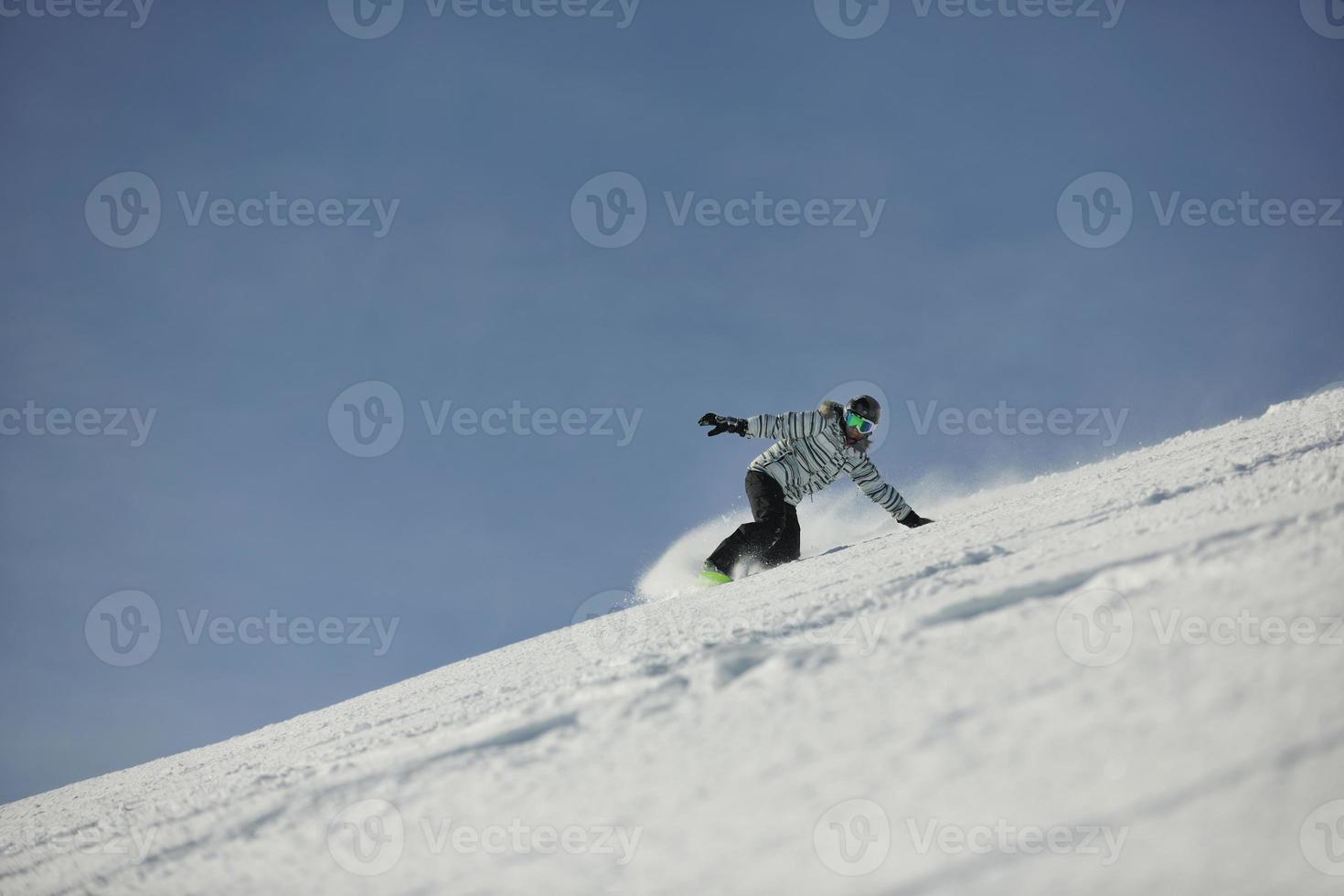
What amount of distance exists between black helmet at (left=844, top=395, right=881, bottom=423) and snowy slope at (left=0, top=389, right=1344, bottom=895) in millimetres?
4040

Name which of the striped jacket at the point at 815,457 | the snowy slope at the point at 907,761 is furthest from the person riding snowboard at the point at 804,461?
the snowy slope at the point at 907,761

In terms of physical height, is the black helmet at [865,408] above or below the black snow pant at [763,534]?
above

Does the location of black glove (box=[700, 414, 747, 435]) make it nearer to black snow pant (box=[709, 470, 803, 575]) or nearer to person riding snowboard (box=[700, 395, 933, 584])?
person riding snowboard (box=[700, 395, 933, 584])

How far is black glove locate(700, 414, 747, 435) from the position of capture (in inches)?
251

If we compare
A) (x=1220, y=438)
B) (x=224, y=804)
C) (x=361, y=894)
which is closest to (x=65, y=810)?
(x=224, y=804)

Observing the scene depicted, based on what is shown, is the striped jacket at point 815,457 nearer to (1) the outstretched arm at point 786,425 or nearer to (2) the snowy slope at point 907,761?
(1) the outstretched arm at point 786,425

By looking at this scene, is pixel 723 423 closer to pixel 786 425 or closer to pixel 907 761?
pixel 786 425

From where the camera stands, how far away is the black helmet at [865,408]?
6.40m

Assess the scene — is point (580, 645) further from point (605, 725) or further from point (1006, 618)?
point (1006, 618)

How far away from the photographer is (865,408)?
6402mm

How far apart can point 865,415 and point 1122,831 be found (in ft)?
18.6

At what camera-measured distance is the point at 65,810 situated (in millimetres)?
3543

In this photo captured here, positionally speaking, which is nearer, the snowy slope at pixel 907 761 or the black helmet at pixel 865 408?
the snowy slope at pixel 907 761

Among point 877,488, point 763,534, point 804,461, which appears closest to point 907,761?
point 763,534
